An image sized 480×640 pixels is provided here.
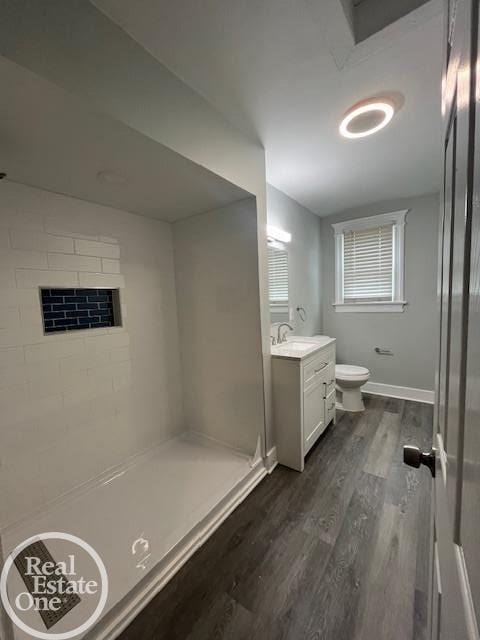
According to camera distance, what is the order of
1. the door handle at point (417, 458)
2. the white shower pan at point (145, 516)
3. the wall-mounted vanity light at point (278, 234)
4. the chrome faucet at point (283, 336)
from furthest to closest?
the chrome faucet at point (283, 336), the wall-mounted vanity light at point (278, 234), the white shower pan at point (145, 516), the door handle at point (417, 458)

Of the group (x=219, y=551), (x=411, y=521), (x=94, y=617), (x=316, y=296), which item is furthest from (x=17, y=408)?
(x=316, y=296)

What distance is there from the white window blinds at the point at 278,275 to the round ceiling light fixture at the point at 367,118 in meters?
1.11

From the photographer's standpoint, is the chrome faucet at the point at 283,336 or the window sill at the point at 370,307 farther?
the window sill at the point at 370,307

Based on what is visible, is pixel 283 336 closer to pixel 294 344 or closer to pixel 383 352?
pixel 294 344

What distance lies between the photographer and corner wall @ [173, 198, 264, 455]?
192cm

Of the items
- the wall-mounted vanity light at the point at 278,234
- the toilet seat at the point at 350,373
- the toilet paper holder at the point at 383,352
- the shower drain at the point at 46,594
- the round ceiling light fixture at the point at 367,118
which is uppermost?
the round ceiling light fixture at the point at 367,118

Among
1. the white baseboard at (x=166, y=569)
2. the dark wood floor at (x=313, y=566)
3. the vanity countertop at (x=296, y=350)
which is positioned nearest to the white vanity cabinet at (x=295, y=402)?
the vanity countertop at (x=296, y=350)

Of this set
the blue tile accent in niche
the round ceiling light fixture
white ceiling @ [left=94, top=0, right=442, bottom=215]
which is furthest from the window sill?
the blue tile accent in niche

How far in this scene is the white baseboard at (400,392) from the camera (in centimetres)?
299

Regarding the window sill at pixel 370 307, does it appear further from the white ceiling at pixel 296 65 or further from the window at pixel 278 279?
the white ceiling at pixel 296 65

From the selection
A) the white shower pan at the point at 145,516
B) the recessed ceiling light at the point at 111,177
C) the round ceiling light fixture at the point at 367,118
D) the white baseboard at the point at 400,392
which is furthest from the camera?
the white baseboard at the point at 400,392

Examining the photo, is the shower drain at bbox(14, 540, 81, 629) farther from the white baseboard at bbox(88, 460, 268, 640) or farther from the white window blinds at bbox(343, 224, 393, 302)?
the white window blinds at bbox(343, 224, 393, 302)

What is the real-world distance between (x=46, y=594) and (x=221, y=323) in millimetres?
1714

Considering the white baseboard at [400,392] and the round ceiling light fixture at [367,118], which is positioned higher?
the round ceiling light fixture at [367,118]
